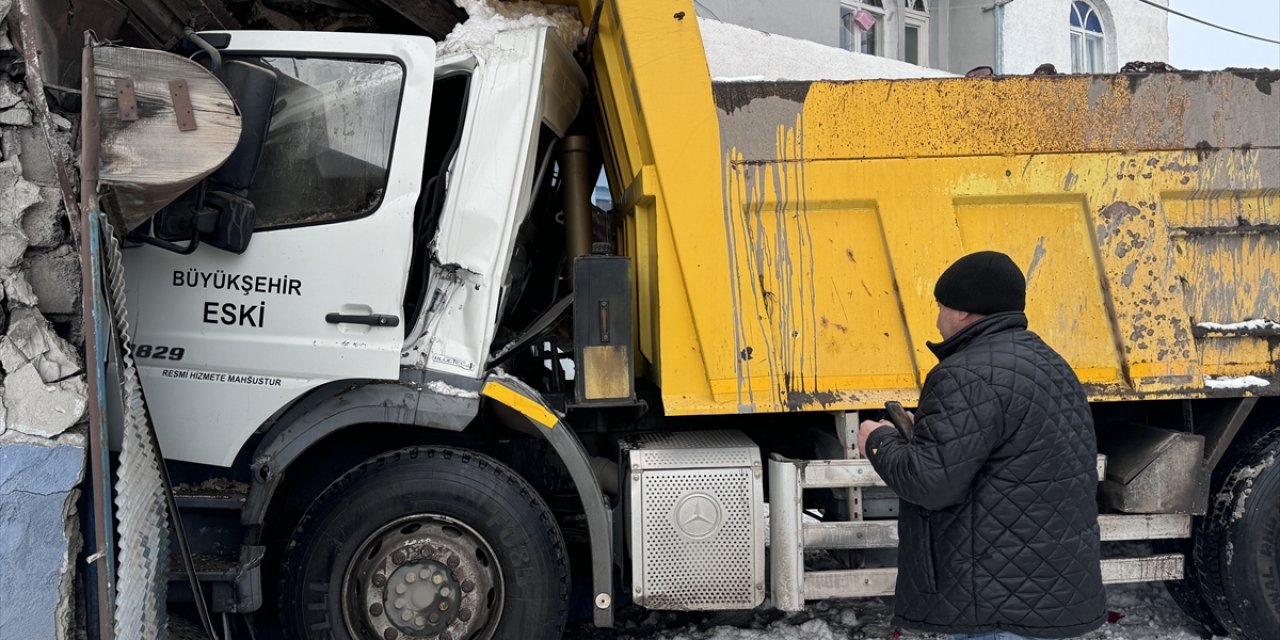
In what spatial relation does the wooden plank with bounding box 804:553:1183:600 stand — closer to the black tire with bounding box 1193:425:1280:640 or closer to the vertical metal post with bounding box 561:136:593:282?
the black tire with bounding box 1193:425:1280:640

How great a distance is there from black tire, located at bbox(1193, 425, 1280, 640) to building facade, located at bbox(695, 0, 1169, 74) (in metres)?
8.44

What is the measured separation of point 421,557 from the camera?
319cm

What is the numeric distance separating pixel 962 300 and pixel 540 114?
179 cm

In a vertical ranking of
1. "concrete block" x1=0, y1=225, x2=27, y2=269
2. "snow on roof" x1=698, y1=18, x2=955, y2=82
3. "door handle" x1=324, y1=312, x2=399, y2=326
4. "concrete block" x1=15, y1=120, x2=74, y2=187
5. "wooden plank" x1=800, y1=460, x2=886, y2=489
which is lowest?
"wooden plank" x1=800, y1=460, x2=886, y2=489

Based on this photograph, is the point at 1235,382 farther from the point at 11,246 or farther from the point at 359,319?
the point at 11,246

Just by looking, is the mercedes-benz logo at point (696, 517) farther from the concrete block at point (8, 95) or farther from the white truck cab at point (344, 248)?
the concrete block at point (8, 95)

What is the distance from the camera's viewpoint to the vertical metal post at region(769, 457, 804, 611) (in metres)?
3.38

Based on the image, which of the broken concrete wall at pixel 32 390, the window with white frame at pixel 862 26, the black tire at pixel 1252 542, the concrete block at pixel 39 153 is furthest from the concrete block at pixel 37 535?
the window with white frame at pixel 862 26

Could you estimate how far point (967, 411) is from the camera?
7.43 ft

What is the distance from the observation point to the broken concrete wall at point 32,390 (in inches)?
106

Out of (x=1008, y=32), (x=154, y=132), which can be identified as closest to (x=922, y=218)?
(x=154, y=132)

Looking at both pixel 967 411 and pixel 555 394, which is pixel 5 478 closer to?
pixel 555 394

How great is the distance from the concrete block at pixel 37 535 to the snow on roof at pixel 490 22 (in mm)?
1891

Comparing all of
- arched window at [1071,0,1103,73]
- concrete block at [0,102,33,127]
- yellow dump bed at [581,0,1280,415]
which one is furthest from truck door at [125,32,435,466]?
arched window at [1071,0,1103,73]
